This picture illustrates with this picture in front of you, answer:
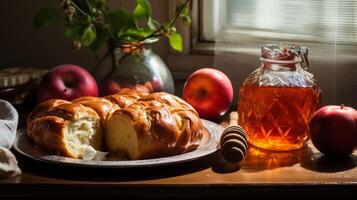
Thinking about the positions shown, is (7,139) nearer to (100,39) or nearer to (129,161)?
(129,161)

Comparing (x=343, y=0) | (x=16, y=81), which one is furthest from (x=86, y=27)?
(x=343, y=0)

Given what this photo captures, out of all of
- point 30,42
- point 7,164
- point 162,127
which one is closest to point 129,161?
point 162,127

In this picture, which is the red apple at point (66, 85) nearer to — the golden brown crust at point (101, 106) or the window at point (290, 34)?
the golden brown crust at point (101, 106)

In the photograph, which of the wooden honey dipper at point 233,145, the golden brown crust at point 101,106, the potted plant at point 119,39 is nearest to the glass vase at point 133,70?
the potted plant at point 119,39

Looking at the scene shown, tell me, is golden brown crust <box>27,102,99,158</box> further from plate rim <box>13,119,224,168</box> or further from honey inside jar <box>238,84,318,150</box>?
honey inside jar <box>238,84,318,150</box>
